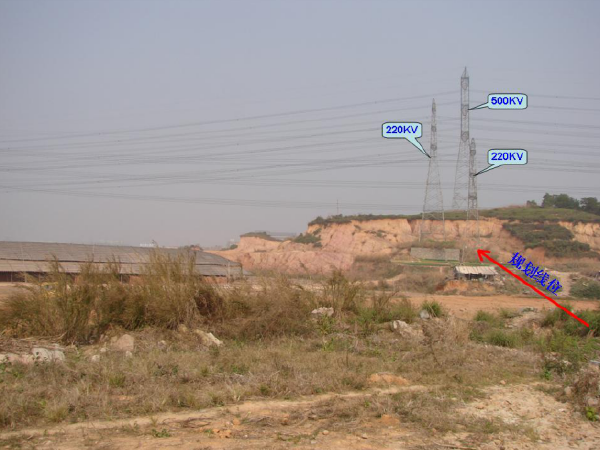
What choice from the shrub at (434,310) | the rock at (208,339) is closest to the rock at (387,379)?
the rock at (208,339)

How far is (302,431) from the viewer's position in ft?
21.4

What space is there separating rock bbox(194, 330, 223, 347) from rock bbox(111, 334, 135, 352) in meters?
1.41

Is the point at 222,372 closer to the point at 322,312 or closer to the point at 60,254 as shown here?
the point at 322,312

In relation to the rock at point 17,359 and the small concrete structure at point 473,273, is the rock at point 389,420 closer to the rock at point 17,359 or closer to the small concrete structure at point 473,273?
the rock at point 17,359

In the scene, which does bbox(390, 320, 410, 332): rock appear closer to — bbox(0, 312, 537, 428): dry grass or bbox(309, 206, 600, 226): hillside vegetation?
bbox(0, 312, 537, 428): dry grass

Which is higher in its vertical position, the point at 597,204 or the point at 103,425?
the point at 597,204

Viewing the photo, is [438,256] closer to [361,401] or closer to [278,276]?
[278,276]

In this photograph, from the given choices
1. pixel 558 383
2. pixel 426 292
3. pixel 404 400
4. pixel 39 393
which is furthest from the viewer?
pixel 426 292

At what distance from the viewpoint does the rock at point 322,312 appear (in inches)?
555

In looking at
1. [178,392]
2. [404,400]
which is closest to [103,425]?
[178,392]

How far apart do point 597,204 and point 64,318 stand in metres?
69.7

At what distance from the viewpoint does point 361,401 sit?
301 inches

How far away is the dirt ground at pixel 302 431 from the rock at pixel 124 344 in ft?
14.0

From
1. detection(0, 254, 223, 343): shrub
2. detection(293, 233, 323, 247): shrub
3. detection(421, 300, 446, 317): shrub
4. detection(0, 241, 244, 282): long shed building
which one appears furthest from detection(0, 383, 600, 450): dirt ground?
detection(293, 233, 323, 247): shrub
